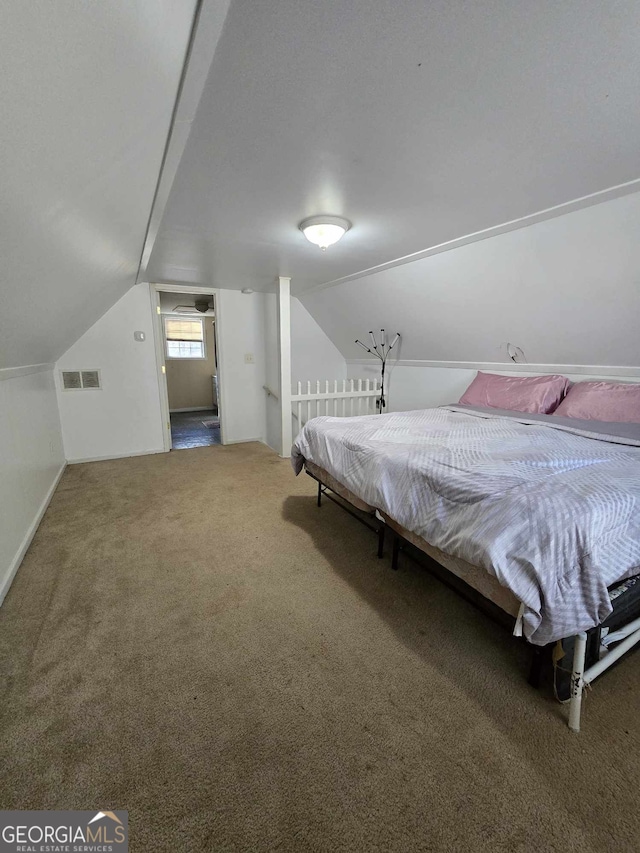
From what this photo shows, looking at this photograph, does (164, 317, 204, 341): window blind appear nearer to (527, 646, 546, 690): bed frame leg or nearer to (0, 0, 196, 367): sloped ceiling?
(0, 0, 196, 367): sloped ceiling

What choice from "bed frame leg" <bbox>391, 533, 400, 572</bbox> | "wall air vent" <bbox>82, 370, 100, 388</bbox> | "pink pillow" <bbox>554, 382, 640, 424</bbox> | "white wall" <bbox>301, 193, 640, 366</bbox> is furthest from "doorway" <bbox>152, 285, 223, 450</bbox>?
"pink pillow" <bbox>554, 382, 640, 424</bbox>

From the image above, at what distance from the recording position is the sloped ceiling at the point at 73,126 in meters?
0.70

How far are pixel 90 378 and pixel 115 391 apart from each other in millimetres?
278

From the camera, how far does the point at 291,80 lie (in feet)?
3.86

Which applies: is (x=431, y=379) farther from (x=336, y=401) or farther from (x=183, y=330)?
Result: (x=183, y=330)

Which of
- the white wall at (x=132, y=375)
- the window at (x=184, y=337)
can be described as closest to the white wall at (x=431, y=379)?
the white wall at (x=132, y=375)

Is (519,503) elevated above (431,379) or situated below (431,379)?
below

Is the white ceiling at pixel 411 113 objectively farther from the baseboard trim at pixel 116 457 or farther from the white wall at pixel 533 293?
the baseboard trim at pixel 116 457

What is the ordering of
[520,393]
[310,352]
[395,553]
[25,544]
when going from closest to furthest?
[395,553], [25,544], [520,393], [310,352]

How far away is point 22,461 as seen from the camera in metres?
2.33

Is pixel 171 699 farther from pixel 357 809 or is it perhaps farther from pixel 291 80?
pixel 291 80

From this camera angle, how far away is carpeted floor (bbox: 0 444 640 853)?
919 mm

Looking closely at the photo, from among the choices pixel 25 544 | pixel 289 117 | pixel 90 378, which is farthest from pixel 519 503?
pixel 90 378

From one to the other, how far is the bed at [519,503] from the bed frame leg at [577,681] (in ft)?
0.29
